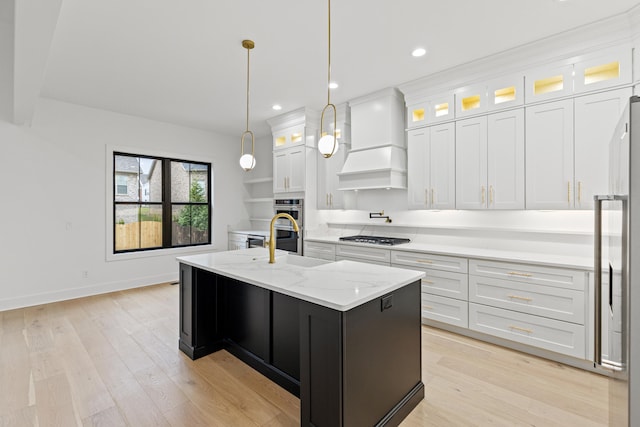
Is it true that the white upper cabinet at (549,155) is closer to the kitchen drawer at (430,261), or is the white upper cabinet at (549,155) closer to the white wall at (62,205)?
the kitchen drawer at (430,261)

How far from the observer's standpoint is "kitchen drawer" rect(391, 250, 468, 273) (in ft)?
10.1

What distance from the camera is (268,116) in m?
5.01

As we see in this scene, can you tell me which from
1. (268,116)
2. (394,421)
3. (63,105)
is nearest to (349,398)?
(394,421)

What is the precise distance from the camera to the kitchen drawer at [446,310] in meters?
3.07

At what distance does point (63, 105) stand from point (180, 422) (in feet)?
15.4

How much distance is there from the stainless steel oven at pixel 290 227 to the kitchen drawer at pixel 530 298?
8.42 ft

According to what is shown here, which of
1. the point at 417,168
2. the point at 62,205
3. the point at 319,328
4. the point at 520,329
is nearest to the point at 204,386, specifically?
the point at 319,328

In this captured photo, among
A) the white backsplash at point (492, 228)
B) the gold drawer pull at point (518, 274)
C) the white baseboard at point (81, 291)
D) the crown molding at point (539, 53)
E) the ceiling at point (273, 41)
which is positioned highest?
the ceiling at point (273, 41)

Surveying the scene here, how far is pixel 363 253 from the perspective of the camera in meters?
3.86

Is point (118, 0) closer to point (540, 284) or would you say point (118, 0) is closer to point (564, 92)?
point (564, 92)

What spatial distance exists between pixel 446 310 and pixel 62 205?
17.4 ft

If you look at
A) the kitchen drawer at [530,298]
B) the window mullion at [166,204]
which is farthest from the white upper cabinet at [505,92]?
the window mullion at [166,204]

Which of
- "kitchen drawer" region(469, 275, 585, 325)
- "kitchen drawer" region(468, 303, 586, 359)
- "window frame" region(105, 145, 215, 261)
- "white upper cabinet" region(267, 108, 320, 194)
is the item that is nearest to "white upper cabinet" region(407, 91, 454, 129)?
"white upper cabinet" region(267, 108, 320, 194)

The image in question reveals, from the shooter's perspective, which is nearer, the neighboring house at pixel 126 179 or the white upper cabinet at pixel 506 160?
the white upper cabinet at pixel 506 160
